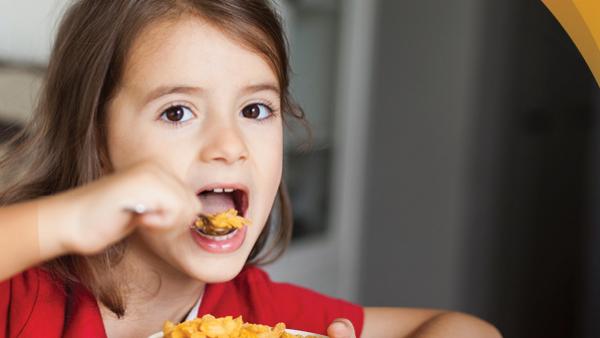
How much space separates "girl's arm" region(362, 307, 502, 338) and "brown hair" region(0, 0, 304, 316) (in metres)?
0.30

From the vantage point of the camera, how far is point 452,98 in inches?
110

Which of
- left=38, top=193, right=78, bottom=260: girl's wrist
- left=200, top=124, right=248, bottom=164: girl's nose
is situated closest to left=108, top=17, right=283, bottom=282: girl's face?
left=200, top=124, right=248, bottom=164: girl's nose

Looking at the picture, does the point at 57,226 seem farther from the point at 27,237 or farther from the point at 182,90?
the point at 182,90

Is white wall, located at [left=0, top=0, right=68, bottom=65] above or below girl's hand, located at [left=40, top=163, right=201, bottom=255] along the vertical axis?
above

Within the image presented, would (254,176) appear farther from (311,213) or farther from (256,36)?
(311,213)

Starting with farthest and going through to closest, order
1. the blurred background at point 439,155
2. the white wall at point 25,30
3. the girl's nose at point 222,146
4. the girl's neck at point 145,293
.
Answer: the blurred background at point 439,155 < the white wall at point 25,30 < the girl's neck at point 145,293 < the girl's nose at point 222,146

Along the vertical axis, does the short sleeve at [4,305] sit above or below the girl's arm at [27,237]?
below

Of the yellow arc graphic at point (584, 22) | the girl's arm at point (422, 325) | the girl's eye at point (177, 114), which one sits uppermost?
the yellow arc graphic at point (584, 22)

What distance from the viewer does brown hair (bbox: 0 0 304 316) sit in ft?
2.77

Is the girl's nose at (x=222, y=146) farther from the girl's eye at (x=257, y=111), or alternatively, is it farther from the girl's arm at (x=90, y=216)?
the girl's arm at (x=90, y=216)

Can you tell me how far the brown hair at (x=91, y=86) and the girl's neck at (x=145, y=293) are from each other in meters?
0.02

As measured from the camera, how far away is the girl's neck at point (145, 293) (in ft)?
2.89

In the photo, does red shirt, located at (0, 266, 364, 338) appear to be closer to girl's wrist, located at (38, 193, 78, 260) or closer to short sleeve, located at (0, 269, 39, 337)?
short sleeve, located at (0, 269, 39, 337)

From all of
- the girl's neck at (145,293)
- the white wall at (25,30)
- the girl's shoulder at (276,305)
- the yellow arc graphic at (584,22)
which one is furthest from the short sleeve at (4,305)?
the white wall at (25,30)
